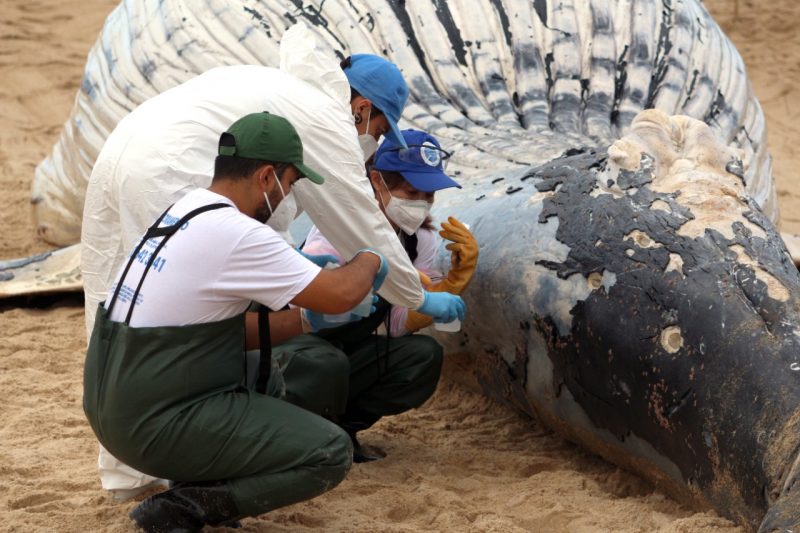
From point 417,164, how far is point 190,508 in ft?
3.69

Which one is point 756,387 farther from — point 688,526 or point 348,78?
point 348,78

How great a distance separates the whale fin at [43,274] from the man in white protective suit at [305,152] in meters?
1.80

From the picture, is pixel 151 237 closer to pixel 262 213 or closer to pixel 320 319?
pixel 262 213

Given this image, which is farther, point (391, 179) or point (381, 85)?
point (391, 179)

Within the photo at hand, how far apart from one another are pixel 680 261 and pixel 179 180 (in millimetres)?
1249

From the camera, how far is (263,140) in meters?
2.75

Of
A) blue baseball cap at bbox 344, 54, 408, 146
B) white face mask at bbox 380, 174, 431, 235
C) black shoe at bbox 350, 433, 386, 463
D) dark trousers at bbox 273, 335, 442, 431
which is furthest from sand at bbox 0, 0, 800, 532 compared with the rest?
blue baseball cap at bbox 344, 54, 408, 146

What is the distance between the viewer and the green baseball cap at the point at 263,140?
2754 millimetres

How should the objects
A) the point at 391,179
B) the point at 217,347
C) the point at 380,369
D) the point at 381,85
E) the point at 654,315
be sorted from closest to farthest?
the point at 217,347 < the point at 654,315 < the point at 381,85 < the point at 391,179 < the point at 380,369

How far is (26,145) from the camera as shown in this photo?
7.55 m

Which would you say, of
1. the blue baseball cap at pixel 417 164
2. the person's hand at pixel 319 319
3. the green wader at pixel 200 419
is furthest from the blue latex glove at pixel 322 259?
the green wader at pixel 200 419

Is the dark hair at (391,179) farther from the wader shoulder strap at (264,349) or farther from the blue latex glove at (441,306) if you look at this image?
the wader shoulder strap at (264,349)

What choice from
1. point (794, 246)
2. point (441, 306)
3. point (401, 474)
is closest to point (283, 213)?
point (441, 306)

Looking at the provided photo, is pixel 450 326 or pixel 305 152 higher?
pixel 305 152
